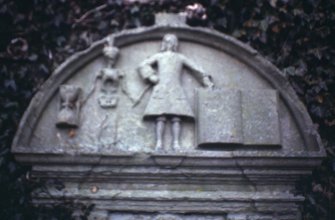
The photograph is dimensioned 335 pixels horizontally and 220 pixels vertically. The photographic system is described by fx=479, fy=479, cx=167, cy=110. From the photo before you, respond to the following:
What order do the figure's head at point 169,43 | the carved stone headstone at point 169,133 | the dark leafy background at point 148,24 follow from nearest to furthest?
the carved stone headstone at point 169,133, the dark leafy background at point 148,24, the figure's head at point 169,43

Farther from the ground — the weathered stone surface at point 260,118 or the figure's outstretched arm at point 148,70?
the figure's outstretched arm at point 148,70

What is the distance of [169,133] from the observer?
3.88 metres

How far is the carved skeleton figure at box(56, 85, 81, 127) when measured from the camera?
3.82 meters

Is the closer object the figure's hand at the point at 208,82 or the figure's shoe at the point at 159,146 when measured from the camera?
the figure's shoe at the point at 159,146

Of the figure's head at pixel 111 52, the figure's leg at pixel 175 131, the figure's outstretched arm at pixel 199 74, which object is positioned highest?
the figure's head at pixel 111 52

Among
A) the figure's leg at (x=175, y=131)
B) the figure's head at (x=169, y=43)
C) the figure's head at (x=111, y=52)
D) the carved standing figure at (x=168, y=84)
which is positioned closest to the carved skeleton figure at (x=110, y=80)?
the figure's head at (x=111, y=52)

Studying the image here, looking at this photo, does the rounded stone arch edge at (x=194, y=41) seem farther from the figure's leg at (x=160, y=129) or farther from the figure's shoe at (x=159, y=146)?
the figure's shoe at (x=159, y=146)

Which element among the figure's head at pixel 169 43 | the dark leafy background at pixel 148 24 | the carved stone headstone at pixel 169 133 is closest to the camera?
the carved stone headstone at pixel 169 133

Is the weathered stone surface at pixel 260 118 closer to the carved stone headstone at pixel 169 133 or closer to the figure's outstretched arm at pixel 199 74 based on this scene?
the carved stone headstone at pixel 169 133

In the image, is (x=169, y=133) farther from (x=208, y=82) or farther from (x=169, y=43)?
(x=169, y=43)

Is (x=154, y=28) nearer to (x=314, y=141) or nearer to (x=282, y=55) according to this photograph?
(x=282, y=55)

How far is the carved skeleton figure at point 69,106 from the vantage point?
382 cm

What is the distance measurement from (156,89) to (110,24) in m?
0.92

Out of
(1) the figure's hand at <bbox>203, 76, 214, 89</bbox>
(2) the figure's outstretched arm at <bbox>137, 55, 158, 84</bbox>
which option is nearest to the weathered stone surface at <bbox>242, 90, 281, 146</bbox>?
(1) the figure's hand at <bbox>203, 76, 214, 89</bbox>
